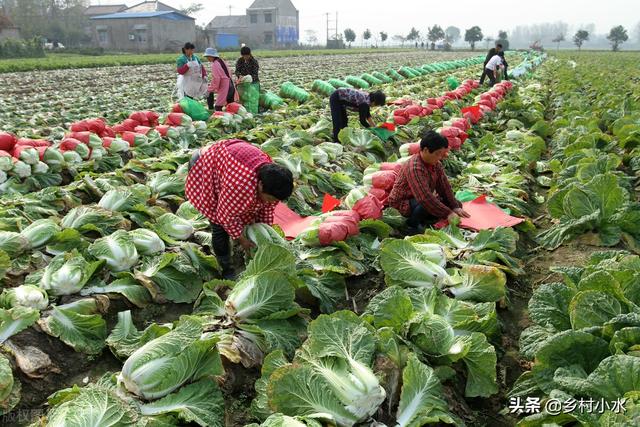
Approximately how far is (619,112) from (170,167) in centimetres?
900

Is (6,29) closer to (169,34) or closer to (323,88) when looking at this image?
(169,34)

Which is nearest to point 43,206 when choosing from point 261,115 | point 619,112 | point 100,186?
point 100,186

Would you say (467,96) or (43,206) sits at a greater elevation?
(467,96)

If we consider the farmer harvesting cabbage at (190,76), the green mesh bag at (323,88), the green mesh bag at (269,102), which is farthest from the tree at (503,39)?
the farmer harvesting cabbage at (190,76)

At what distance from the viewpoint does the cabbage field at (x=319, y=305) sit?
8.96 feet

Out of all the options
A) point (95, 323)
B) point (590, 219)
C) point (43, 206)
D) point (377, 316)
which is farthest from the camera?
point (43, 206)

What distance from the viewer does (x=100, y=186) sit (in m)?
6.19

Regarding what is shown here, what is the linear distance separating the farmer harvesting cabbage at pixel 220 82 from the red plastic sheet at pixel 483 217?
745 centimetres

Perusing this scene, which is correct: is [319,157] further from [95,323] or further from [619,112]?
[619,112]

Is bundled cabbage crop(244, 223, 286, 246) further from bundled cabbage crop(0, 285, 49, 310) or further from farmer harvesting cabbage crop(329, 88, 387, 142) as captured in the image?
farmer harvesting cabbage crop(329, 88, 387, 142)

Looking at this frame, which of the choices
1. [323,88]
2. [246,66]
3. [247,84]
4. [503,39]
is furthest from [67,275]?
[503,39]

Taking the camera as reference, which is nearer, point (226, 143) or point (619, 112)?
point (226, 143)

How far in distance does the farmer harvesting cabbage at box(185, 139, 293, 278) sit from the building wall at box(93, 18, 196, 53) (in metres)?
54.0

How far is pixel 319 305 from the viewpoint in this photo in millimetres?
4160
